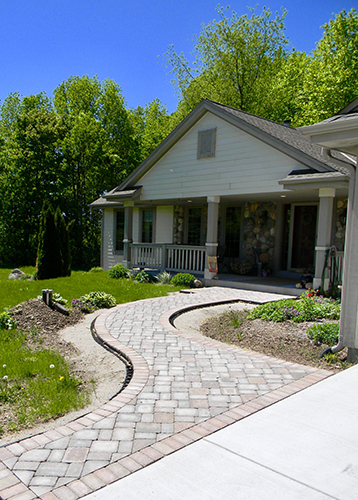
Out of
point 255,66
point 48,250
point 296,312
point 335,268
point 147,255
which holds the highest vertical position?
point 255,66

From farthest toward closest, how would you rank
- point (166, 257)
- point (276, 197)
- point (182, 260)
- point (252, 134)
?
point (166, 257), point (182, 260), point (276, 197), point (252, 134)

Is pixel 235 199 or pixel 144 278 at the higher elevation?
pixel 235 199

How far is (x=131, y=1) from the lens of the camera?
11.0 m

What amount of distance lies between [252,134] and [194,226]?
5098mm

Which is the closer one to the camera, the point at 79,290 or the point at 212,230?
the point at 79,290

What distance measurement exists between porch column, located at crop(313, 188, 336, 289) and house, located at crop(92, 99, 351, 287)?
0.08 feet

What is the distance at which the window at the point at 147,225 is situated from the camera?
16219 millimetres

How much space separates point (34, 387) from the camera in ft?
13.9

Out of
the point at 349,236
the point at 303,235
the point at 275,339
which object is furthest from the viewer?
the point at 303,235

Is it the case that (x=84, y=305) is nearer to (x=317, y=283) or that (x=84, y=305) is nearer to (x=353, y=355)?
(x=353, y=355)

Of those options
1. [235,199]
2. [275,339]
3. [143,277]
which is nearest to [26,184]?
[143,277]

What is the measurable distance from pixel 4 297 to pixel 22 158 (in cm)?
1673

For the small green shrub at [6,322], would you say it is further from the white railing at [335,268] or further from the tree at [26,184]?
the tree at [26,184]

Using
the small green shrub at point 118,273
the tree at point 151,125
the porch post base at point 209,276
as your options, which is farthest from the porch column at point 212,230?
the tree at point 151,125
